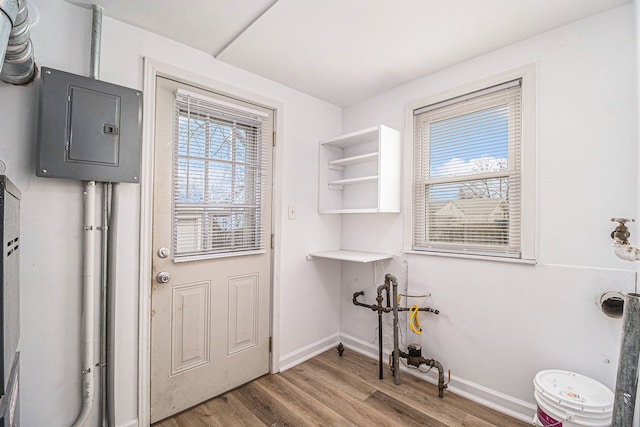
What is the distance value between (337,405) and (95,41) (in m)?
2.67

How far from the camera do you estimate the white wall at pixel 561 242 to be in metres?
1.62

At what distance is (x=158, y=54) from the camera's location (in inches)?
73.9

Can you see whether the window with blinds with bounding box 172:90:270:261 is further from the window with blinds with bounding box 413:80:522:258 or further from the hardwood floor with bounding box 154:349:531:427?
the window with blinds with bounding box 413:80:522:258

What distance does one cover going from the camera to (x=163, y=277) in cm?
190

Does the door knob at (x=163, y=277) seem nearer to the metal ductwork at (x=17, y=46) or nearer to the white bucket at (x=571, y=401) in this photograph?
the metal ductwork at (x=17, y=46)

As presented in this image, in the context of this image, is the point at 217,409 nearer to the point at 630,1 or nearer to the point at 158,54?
the point at 158,54

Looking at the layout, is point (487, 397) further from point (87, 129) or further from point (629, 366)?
point (87, 129)

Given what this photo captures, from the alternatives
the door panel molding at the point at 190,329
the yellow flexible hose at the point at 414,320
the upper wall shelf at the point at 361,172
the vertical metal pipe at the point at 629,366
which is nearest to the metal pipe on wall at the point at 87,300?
the door panel molding at the point at 190,329

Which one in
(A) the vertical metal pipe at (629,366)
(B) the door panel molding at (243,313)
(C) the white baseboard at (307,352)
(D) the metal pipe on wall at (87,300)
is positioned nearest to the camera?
(A) the vertical metal pipe at (629,366)

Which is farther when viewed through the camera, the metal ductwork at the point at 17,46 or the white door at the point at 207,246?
the white door at the point at 207,246

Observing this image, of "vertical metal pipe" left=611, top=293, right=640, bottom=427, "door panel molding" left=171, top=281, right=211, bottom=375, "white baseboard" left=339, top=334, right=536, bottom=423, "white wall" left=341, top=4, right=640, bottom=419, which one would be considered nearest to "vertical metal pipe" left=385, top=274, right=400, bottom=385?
"white baseboard" left=339, top=334, right=536, bottom=423

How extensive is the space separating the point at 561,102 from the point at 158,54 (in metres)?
2.52

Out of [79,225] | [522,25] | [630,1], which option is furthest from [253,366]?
[630,1]

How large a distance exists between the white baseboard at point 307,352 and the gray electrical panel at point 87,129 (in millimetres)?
1864
